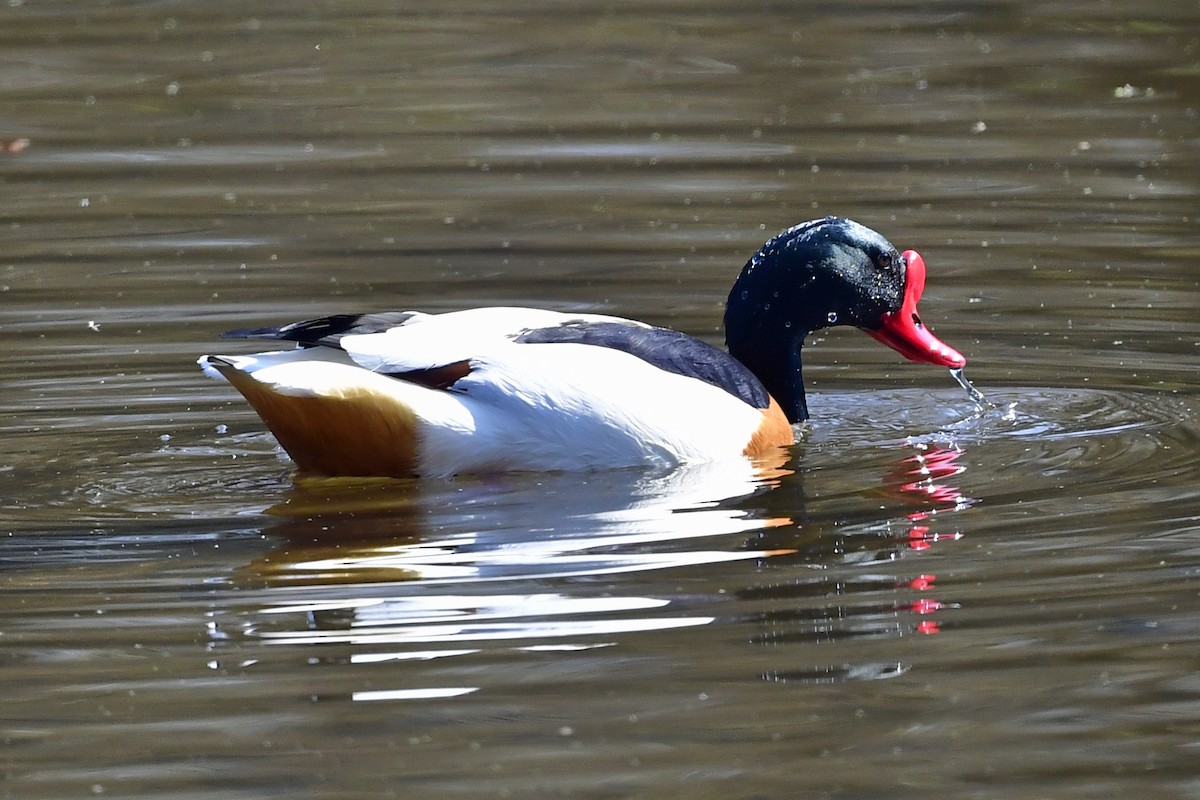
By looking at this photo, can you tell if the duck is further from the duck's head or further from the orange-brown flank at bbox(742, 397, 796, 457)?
the duck's head

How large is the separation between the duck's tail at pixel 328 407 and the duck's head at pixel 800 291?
159cm

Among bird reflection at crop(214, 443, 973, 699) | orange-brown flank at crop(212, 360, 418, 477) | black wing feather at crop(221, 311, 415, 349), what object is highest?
black wing feather at crop(221, 311, 415, 349)

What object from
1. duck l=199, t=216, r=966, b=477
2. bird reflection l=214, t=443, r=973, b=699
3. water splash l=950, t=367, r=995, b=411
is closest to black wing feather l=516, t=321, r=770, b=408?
duck l=199, t=216, r=966, b=477

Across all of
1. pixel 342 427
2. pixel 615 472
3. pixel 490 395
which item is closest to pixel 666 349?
pixel 615 472

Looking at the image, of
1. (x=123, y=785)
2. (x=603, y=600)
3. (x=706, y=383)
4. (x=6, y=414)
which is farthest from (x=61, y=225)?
(x=123, y=785)

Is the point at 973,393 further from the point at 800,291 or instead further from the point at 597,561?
the point at 597,561

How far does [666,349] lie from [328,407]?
45.6 inches

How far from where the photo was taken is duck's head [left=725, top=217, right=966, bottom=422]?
8016 mm

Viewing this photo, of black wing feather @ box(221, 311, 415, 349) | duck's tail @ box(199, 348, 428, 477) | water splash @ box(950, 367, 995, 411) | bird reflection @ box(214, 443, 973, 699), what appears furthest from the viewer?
water splash @ box(950, 367, 995, 411)

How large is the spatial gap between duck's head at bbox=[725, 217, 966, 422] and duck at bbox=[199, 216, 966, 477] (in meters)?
0.59

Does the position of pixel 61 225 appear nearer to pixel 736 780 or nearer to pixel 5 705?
pixel 5 705

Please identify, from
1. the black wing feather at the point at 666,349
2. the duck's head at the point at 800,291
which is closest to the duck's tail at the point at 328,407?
the black wing feather at the point at 666,349

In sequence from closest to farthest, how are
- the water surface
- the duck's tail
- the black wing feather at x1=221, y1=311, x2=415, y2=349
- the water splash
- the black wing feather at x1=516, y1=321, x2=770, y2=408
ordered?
the water surface
the duck's tail
the black wing feather at x1=221, y1=311, x2=415, y2=349
the black wing feather at x1=516, y1=321, x2=770, y2=408
the water splash

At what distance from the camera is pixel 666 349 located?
7.25 meters
